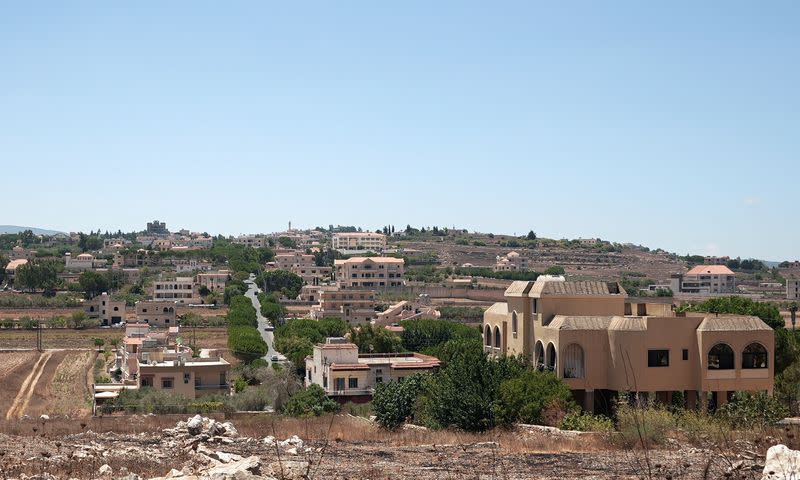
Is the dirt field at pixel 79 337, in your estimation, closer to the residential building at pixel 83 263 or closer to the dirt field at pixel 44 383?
the dirt field at pixel 44 383

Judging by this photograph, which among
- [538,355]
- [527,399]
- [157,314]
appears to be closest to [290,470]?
[527,399]

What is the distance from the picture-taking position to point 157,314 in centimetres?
9450

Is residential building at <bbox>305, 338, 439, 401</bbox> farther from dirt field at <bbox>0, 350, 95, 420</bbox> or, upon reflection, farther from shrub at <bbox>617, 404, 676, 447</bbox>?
shrub at <bbox>617, 404, 676, 447</bbox>

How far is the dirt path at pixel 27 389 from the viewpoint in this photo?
42769 mm

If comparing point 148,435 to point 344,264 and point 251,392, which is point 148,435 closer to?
point 251,392

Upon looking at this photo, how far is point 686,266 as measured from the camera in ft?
596

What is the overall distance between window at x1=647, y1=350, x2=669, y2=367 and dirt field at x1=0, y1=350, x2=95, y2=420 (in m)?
20.7

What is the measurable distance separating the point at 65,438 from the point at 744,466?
46.2ft

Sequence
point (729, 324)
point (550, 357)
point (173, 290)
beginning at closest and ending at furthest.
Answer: point (729, 324) → point (550, 357) → point (173, 290)

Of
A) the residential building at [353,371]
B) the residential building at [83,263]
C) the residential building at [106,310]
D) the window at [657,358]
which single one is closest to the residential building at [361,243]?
the residential building at [83,263]

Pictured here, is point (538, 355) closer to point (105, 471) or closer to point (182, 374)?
point (105, 471)

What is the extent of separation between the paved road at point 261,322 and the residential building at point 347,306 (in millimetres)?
4942

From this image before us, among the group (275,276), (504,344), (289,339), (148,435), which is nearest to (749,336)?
(504,344)

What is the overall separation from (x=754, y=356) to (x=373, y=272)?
3833 inches
